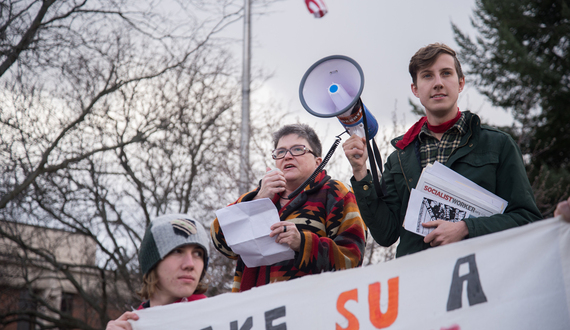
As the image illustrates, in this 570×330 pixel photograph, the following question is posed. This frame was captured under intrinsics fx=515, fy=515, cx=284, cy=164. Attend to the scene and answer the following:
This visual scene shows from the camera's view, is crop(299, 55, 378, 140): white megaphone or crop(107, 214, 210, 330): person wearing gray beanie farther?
crop(107, 214, 210, 330): person wearing gray beanie

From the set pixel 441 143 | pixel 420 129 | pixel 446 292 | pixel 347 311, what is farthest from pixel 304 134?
pixel 446 292

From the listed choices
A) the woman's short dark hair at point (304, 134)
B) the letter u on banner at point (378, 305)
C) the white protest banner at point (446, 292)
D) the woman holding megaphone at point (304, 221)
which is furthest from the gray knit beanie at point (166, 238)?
the letter u on banner at point (378, 305)

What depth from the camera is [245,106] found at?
27.9 ft

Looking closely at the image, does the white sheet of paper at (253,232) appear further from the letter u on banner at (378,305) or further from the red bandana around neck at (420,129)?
the red bandana around neck at (420,129)

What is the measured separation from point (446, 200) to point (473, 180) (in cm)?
16

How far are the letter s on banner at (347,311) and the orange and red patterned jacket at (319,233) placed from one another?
0.97 feet

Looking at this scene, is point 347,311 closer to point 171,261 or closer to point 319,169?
point 319,169

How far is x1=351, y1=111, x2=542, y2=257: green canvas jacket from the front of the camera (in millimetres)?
2008

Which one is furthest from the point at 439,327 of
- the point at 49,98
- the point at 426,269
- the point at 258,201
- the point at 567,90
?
the point at 567,90

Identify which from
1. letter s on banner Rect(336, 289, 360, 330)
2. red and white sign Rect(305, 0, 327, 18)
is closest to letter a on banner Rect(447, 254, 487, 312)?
letter s on banner Rect(336, 289, 360, 330)

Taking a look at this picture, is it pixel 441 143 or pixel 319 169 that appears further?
pixel 319 169

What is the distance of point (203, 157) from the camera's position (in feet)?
34.5

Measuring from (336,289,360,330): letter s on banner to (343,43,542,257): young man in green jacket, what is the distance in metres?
0.36

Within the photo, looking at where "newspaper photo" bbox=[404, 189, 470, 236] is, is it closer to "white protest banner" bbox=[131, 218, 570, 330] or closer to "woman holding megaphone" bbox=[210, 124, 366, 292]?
"white protest banner" bbox=[131, 218, 570, 330]
